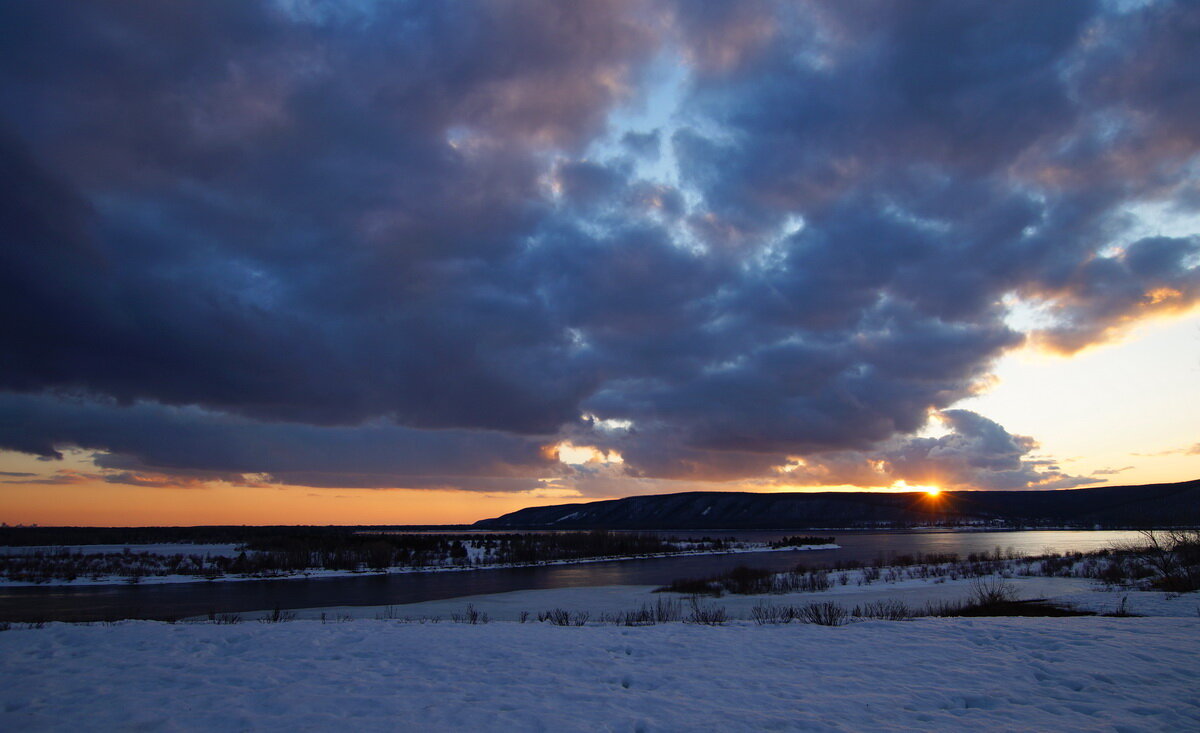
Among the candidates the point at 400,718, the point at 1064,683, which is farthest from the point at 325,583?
the point at 1064,683

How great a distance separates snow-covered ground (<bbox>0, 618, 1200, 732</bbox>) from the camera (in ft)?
28.7

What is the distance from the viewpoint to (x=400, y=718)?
8805 mm

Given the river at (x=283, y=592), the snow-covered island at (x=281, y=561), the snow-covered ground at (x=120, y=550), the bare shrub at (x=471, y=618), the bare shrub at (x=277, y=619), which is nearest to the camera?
the bare shrub at (x=277, y=619)

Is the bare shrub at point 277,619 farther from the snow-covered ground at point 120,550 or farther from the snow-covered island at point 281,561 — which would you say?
the snow-covered ground at point 120,550

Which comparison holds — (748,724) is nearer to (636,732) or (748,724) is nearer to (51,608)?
(636,732)

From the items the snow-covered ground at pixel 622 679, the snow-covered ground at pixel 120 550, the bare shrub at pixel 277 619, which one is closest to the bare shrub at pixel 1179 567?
the snow-covered ground at pixel 622 679

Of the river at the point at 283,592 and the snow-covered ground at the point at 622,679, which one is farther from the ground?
the snow-covered ground at the point at 622,679

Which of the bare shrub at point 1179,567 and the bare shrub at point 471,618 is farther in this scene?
the bare shrub at point 1179,567

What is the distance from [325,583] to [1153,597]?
171 ft

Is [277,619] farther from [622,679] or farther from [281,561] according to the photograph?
[281,561]

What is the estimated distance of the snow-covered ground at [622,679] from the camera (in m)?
8.76

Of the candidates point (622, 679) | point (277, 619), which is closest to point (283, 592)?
point (277, 619)

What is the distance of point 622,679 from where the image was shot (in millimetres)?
11195

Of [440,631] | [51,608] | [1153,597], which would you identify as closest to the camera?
[440,631]
